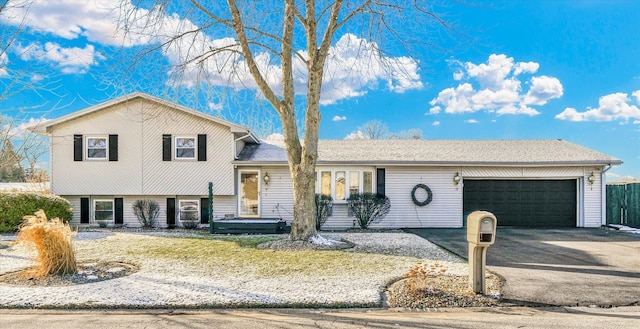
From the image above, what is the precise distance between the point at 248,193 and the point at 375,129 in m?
19.2

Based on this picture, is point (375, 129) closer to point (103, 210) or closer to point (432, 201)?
point (432, 201)

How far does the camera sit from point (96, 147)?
1494cm

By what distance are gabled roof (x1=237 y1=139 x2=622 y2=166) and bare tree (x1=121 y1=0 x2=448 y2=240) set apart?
4.15 meters

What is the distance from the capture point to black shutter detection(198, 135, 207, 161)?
1473 cm

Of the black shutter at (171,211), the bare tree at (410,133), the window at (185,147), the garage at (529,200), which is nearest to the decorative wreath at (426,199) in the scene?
the garage at (529,200)

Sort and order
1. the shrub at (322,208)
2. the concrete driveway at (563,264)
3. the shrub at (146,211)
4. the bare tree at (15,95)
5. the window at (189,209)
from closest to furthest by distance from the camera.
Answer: the concrete driveway at (563,264) → the bare tree at (15,95) → the shrub at (322,208) → the shrub at (146,211) → the window at (189,209)

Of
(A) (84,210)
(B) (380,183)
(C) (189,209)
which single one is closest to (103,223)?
(A) (84,210)

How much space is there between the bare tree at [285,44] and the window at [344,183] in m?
4.41

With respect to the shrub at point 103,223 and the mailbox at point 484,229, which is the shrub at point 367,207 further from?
the shrub at point 103,223

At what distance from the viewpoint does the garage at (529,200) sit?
14984 mm

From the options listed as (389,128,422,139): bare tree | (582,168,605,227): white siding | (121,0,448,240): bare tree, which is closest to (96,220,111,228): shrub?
(121,0,448,240): bare tree

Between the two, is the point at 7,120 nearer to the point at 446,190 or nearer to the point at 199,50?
the point at 199,50

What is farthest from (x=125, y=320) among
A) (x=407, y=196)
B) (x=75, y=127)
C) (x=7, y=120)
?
(x=75, y=127)

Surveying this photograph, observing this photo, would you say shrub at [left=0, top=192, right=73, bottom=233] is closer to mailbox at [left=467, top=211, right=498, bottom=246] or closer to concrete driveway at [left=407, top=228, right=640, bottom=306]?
concrete driveway at [left=407, top=228, right=640, bottom=306]
